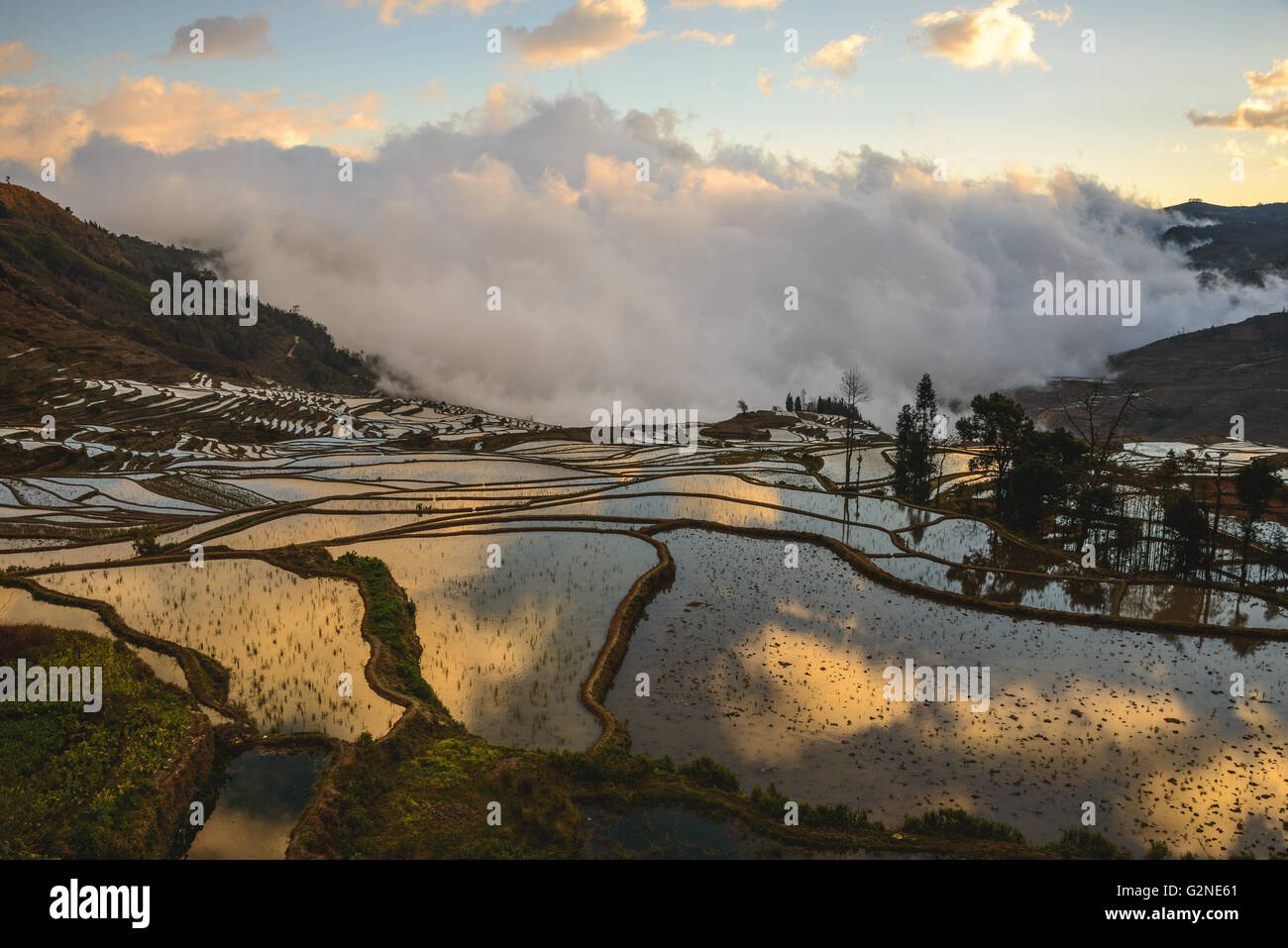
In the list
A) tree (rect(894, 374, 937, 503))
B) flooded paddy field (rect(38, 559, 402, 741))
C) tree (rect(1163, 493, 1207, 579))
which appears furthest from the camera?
tree (rect(894, 374, 937, 503))

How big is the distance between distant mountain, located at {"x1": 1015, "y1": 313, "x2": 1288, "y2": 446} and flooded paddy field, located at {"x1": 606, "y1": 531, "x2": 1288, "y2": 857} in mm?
69905

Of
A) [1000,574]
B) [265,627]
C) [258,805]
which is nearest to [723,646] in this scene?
[258,805]

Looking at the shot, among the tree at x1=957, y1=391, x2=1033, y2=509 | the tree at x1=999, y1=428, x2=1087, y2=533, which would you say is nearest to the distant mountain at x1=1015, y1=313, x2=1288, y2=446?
the tree at x1=999, y1=428, x2=1087, y2=533

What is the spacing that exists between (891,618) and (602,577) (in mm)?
7869

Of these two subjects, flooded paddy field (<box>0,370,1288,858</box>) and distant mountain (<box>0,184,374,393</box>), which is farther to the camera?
distant mountain (<box>0,184,374,393</box>)

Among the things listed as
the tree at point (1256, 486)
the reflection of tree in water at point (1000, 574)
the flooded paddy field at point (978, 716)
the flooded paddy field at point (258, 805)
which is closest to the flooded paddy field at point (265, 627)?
the flooded paddy field at point (258, 805)

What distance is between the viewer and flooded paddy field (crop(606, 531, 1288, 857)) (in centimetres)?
969

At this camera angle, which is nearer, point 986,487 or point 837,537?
point 837,537

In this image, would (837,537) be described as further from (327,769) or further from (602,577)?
(327,769)

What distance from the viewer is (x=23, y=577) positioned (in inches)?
714

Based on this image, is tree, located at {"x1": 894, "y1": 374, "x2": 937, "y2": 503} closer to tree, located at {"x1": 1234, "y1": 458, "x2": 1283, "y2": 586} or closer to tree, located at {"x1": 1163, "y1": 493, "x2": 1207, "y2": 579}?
tree, located at {"x1": 1163, "y1": 493, "x2": 1207, "y2": 579}

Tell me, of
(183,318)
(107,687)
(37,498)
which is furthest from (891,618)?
(183,318)

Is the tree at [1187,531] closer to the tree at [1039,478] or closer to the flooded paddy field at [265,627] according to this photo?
the tree at [1039,478]

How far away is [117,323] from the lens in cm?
8575
